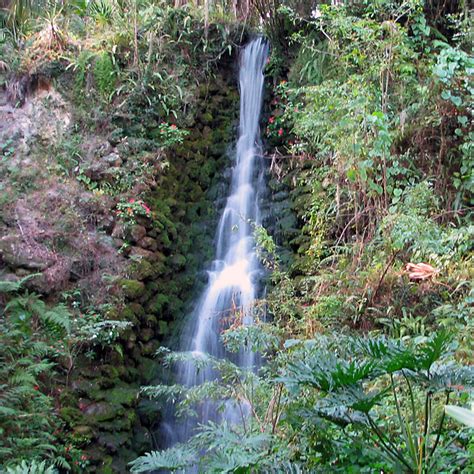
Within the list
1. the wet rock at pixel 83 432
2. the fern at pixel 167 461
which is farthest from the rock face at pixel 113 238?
the fern at pixel 167 461

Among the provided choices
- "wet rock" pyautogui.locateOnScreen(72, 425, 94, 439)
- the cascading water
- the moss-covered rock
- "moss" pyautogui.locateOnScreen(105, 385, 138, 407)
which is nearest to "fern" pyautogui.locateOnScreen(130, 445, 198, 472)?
the cascading water

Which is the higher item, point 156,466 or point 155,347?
point 156,466

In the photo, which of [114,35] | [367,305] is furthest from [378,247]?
[114,35]

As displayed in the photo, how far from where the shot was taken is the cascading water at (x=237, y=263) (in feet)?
17.2

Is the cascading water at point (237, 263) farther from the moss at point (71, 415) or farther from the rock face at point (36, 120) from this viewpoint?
the rock face at point (36, 120)

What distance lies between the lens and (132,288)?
17.9 feet

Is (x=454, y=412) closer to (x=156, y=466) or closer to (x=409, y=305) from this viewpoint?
(x=156, y=466)

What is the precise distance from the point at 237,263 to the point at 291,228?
910 mm

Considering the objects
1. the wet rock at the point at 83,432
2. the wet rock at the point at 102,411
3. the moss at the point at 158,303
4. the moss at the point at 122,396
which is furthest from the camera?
the moss at the point at 158,303

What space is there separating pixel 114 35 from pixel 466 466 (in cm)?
791

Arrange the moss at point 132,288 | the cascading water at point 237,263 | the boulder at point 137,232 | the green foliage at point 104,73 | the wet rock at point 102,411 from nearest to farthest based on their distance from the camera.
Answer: the wet rock at point 102,411 → the cascading water at point 237,263 → the moss at point 132,288 → the boulder at point 137,232 → the green foliage at point 104,73

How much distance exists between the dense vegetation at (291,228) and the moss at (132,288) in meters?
0.02

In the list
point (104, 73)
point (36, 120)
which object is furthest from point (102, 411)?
point (104, 73)

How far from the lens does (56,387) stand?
4430 millimetres
